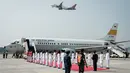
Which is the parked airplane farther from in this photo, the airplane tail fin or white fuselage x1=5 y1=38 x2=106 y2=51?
the airplane tail fin

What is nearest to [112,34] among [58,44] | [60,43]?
[60,43]

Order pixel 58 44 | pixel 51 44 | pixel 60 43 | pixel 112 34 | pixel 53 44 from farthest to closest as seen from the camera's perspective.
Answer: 1. pixel 112 34
2. pixel 60 43
3. pixel 58 44
4. pixel 53 44
5. pixel 51 44

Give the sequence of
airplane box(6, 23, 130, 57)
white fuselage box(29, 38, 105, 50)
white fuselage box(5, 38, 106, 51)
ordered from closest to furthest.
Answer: airplane box(6, 23, 130, 57) → white fuselage box(5, 38, 106, 51) → white fuselage box(29, 38, 105, 50)

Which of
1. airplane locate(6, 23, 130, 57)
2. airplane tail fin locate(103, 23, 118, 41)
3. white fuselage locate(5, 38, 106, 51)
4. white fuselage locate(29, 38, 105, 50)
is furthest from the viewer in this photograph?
airplane tail fin locate(103, 23, 118, 41)

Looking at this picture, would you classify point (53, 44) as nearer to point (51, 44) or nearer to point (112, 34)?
point (51, 44)

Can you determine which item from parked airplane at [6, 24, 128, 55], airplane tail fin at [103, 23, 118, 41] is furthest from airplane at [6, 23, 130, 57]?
airplane tail fin at [103, 23, 118, 41]

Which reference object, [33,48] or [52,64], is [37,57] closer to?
[52,64]

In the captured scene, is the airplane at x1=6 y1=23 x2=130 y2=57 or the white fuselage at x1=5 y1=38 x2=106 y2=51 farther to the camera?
the white fuselage at x1=5 y1=38 x2=106 y2=51

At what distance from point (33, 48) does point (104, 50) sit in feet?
51.1

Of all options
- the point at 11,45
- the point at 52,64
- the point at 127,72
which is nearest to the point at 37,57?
the point at 52,64

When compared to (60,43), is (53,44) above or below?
below

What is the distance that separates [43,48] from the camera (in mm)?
43500

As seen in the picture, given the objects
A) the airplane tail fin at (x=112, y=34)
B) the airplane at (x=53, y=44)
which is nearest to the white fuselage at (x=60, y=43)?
the airplane at (x=53, y=44)

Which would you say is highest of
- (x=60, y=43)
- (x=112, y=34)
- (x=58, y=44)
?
(x=112, y=34)
